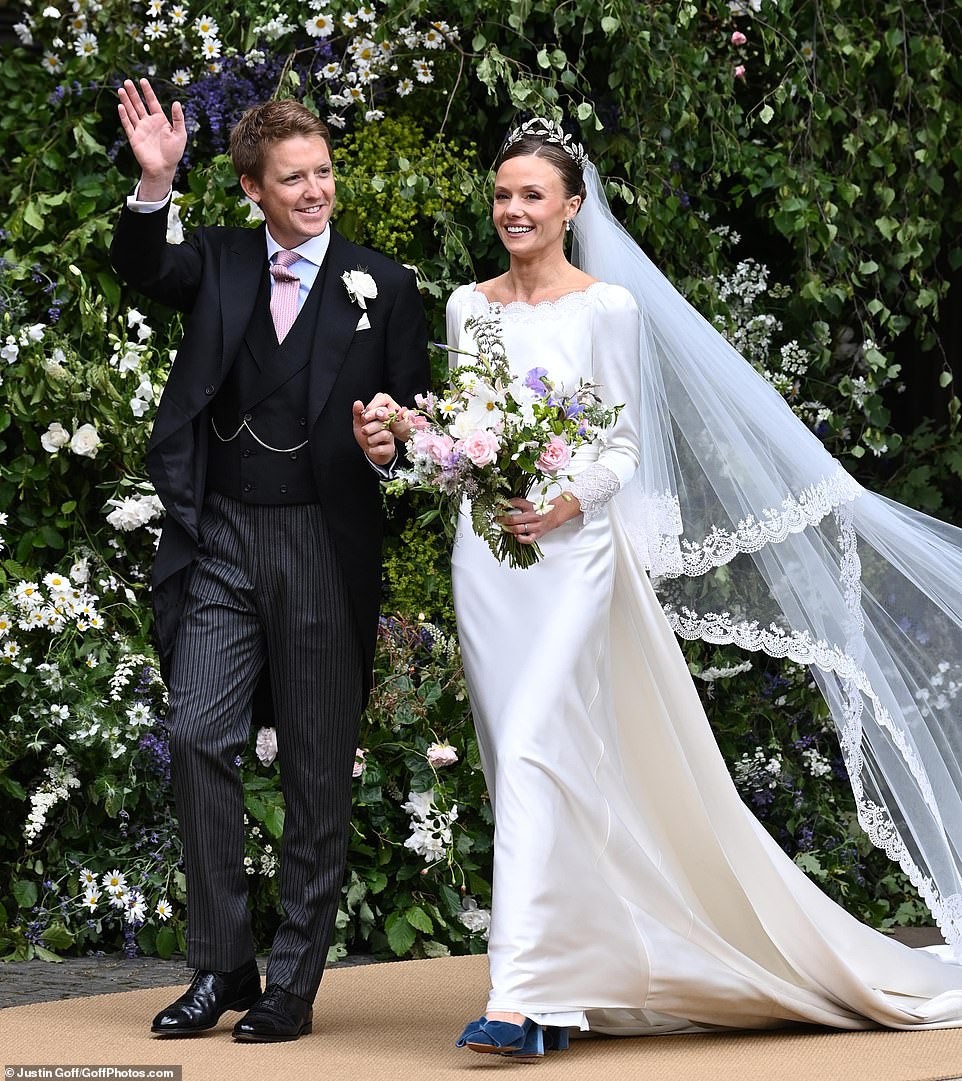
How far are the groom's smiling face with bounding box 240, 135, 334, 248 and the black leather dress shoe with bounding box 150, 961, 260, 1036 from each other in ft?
5.70

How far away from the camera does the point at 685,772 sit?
4188mm

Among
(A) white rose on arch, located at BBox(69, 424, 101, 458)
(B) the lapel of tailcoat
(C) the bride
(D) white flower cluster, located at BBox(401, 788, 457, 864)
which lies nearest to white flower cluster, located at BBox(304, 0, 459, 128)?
(A) white rose on arch, located at BBox(69, 424, 101, 458)

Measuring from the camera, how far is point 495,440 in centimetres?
366

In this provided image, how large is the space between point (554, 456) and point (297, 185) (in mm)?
931

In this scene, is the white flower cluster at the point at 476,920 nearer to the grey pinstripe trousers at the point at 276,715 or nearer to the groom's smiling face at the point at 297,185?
the grey pinstripe trousers at the point at 276,715

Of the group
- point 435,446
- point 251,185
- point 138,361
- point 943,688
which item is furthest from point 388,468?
point 138,361

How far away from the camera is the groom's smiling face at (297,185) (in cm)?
399

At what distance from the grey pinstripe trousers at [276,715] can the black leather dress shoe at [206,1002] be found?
55 mm

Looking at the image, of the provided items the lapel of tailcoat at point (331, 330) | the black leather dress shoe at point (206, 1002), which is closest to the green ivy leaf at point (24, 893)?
the black leather dress shoe at point (206, 1002)

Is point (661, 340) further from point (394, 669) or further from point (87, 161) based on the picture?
point (87, 161)

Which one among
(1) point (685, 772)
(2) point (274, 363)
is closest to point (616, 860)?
(1) point (685, 772)

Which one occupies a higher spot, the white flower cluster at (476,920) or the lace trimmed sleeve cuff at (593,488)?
the lace trimmed sleeve cuff at (593,488)

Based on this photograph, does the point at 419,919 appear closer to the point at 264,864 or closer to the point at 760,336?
the point at 264,864

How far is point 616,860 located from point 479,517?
2.85 feet
